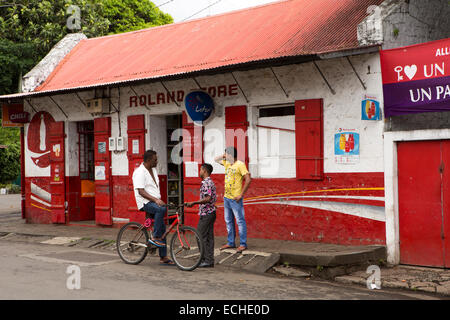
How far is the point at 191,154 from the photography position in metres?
13.0

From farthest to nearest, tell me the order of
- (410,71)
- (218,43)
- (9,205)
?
1. (9,205)
2. (218,43)
3. (410,71)

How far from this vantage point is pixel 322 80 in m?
10.9

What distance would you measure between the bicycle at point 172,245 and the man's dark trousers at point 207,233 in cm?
30

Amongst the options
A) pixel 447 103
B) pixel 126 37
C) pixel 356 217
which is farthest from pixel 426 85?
pixel 126 37

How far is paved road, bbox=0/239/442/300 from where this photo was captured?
7.01m

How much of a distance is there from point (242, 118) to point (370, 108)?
289 centimetres

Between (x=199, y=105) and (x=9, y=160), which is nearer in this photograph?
(x=199, y=105)

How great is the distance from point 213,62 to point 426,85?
4975 mm

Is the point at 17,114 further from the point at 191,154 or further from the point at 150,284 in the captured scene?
the point at 150,284

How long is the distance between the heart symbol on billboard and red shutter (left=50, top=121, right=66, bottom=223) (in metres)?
9.63

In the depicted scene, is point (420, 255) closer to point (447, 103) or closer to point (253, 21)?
point (447, 103)

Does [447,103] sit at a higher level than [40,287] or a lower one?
higher

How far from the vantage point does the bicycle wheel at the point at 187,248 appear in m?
8.84

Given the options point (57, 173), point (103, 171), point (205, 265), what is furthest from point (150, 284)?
point (57, 173)
